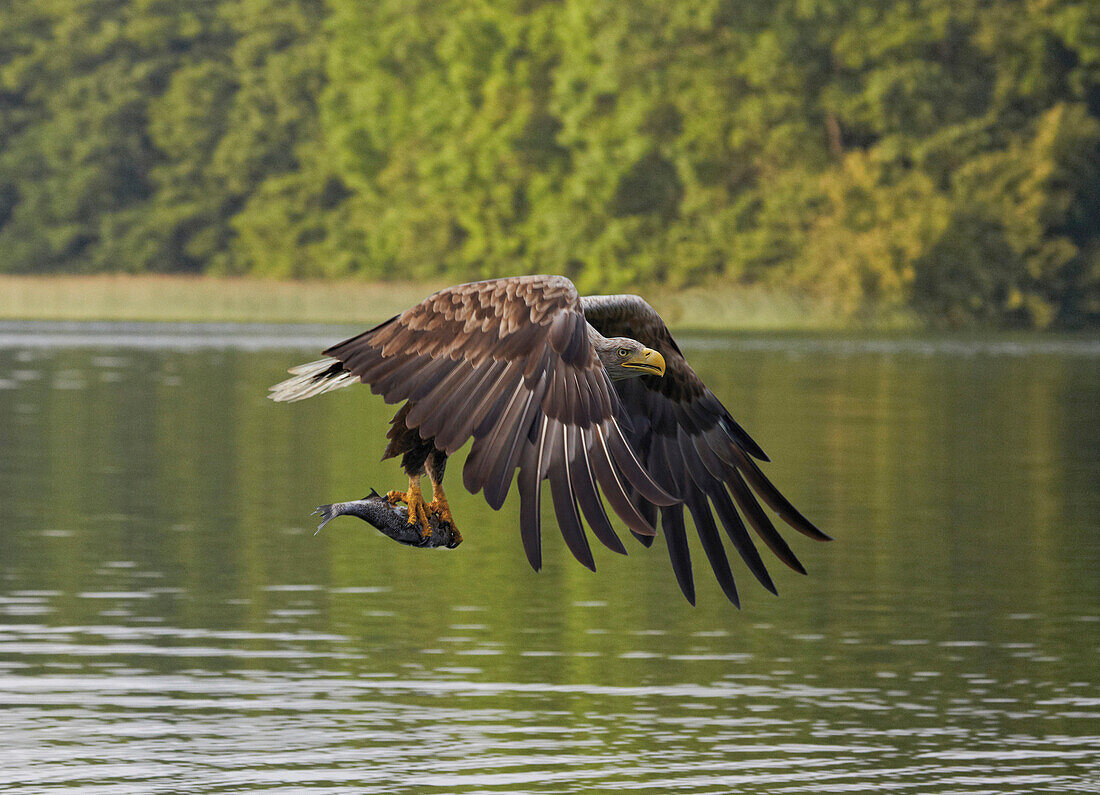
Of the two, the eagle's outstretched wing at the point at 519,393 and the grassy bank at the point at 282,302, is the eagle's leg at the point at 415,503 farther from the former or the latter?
the grassy bank at the point at 282,302

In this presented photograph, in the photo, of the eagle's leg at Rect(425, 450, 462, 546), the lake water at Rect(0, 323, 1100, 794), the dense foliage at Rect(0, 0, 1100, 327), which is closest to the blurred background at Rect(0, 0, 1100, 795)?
the lake water at Rect(0, 323, 1100, 794)

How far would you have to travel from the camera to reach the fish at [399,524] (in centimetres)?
761

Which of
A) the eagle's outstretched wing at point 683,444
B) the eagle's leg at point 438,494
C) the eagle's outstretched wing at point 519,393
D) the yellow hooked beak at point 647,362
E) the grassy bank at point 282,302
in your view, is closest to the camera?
the eagle's outstretched wing at point 519,393

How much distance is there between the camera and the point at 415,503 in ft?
25.5

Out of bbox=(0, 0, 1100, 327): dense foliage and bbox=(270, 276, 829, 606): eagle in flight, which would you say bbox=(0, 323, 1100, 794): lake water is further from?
bbox=(0, 0, 1100, 327): dense foliage

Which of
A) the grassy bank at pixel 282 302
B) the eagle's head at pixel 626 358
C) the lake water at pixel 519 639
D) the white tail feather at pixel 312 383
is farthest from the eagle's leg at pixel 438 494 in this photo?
the grassy bank at pixel 282 302

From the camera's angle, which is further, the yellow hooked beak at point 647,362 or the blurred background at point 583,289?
the blurred background at point 583,289

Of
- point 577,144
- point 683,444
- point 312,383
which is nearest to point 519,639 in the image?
point 683,444

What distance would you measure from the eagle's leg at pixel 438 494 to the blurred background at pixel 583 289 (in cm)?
402

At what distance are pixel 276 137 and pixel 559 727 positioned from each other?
71.6m

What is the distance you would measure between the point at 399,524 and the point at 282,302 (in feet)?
224

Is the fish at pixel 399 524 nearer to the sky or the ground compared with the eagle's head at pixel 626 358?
nearer to the ground

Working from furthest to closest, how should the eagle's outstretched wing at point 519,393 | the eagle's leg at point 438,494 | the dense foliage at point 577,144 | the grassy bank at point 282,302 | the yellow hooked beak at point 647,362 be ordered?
1. the grassy bank at point 282,302
2. the dense foliage at point 577,144
3. the yellow hooked beak at point 647,362
4. the eagle's leg at point 438,494
5. the eagle's outstretched wing at point 519,393

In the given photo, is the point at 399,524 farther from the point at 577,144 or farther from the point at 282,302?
the point at 282,302
